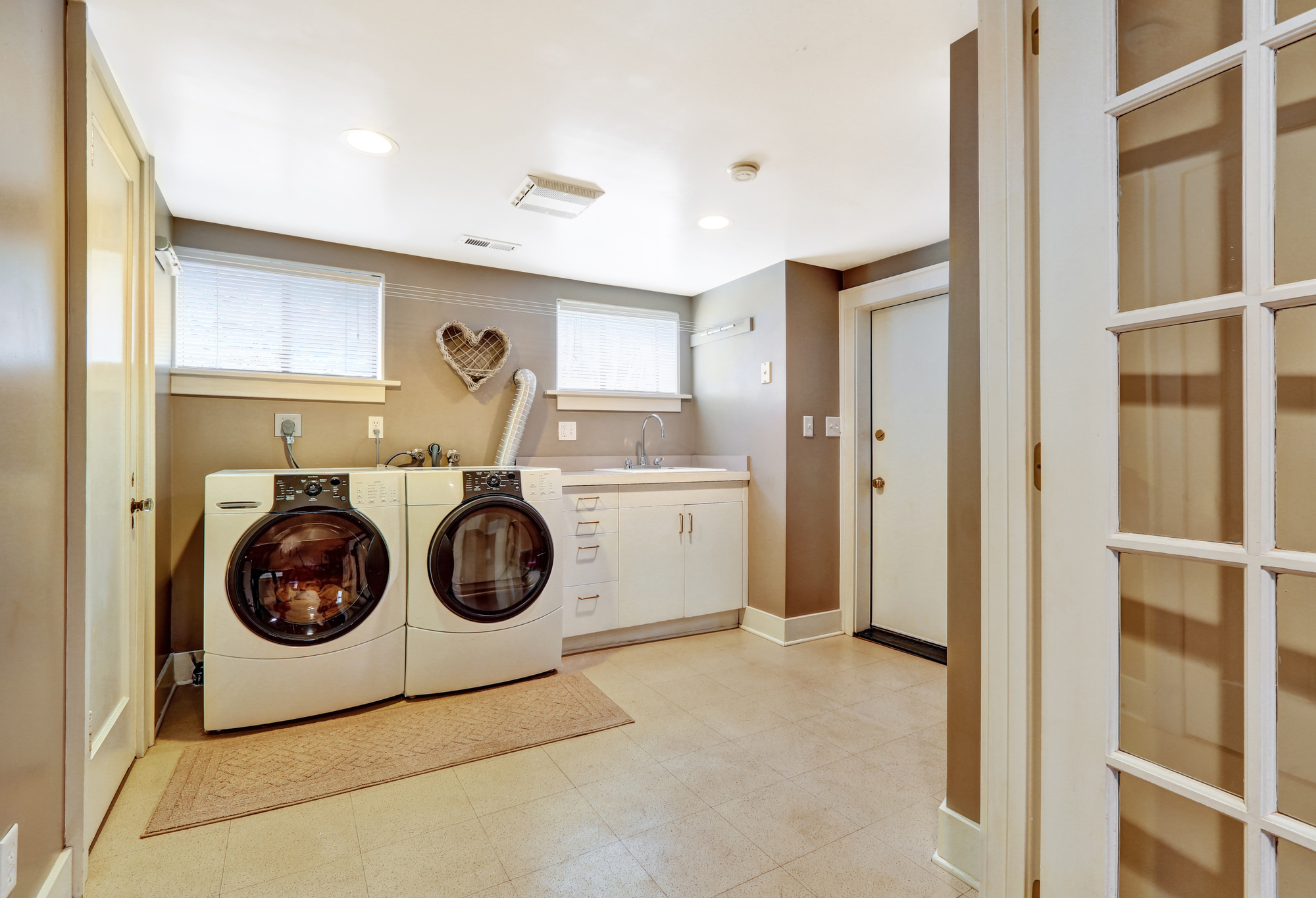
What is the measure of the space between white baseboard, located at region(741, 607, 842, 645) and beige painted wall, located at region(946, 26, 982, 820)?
1.84 m

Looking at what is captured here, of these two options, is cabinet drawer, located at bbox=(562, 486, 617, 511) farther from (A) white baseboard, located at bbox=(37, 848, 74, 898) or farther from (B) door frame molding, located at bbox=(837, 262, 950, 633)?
(A) white baseboard, located at bbox=(37, 848, 74, 898)

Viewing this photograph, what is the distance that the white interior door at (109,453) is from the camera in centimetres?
162

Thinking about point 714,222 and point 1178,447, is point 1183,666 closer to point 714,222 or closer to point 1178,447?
point 1178,447

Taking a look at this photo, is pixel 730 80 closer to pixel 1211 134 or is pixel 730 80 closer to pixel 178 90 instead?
pixel 1211 134

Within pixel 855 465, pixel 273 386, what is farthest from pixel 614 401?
pixel 273 386

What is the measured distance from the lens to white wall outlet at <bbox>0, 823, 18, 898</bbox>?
112 centimetres

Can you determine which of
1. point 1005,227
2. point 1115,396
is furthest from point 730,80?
point 1115,396

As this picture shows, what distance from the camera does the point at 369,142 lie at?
2127mm

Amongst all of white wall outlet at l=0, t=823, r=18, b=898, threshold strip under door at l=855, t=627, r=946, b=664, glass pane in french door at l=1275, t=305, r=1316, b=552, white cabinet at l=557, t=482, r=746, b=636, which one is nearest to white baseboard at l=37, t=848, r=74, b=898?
white wall outlet at l=0, t=823, r=18, b=898

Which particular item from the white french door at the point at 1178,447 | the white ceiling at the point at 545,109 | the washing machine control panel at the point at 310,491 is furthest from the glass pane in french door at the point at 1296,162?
the washing machine control panel at the point at 310,491

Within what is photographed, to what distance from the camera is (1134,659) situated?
100 cm

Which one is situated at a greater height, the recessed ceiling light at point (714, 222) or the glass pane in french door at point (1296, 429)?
the recessed ceiling light at point (714, 222)

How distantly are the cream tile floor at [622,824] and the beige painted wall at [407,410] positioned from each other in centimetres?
107

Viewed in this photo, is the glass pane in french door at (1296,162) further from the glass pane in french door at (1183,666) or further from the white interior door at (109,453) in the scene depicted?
the white interior door at (109,453)
